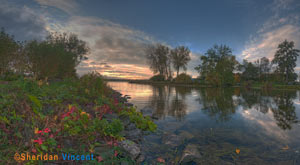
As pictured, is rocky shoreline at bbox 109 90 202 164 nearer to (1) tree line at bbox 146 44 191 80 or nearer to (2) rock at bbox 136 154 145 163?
(2) rock at bbox 136 154 145 163

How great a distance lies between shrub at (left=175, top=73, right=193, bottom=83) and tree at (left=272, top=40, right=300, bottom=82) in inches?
1719

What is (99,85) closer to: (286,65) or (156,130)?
(156,130)

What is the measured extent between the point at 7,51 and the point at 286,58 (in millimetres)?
97288

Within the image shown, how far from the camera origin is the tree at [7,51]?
21152 millimetres

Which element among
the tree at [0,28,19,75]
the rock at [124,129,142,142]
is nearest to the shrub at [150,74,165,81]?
the tree at [0,28,19,75]

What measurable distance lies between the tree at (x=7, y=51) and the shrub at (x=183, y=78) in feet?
A: 190

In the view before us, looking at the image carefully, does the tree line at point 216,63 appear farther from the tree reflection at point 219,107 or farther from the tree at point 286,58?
the tree reflection at point 219,107

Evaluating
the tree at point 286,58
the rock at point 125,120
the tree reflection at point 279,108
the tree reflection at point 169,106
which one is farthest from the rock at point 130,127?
the tree at point 286,58

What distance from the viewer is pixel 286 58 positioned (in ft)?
218

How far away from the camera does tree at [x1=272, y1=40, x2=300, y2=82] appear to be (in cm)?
6531

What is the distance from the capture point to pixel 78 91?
962cm

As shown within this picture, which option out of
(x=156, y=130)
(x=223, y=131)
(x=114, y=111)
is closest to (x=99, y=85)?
(x=114, y=111)

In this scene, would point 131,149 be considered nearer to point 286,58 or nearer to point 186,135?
point 186,135

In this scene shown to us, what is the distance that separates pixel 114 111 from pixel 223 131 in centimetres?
581
